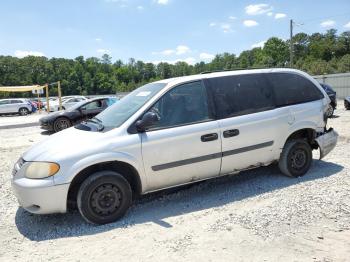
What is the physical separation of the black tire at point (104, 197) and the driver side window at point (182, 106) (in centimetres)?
86

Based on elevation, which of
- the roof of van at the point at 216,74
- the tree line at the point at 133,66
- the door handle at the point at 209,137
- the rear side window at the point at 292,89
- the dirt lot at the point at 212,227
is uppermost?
the tree line at the point at 133,66

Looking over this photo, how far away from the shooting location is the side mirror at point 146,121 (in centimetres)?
455

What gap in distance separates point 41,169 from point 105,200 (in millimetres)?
843

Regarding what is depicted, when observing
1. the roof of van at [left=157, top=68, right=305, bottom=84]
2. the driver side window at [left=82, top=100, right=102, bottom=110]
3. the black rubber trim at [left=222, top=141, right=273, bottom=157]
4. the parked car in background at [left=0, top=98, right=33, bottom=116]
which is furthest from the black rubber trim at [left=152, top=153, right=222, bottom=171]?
the parked car in background at [left=0, top=98, right=33, bottom=116]

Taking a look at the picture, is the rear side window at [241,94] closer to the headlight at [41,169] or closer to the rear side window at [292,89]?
the rear side window at [292,89]

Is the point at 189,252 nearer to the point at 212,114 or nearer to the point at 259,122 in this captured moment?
the point at 212,114

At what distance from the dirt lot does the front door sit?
1.62ft

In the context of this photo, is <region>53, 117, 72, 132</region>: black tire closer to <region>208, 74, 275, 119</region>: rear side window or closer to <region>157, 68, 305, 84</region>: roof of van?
<region>157, 68, 305, 84</region>: roof of van

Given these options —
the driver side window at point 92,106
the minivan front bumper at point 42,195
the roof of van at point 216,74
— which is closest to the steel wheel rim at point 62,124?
the driver side window at point 92,106

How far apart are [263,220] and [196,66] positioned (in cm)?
13174

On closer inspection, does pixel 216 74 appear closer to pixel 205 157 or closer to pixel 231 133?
pixel 231 133

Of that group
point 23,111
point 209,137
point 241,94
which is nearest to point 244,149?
point 209,137

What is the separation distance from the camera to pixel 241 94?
5.44m

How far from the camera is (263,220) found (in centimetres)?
438
